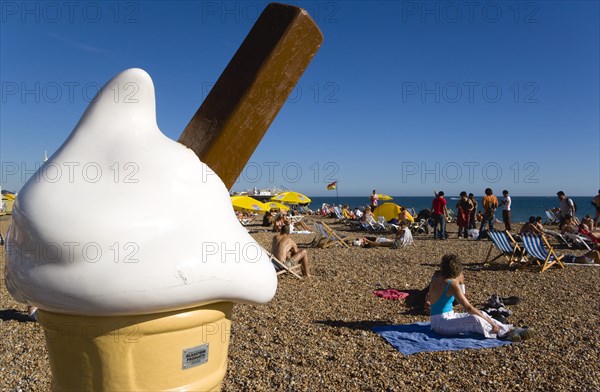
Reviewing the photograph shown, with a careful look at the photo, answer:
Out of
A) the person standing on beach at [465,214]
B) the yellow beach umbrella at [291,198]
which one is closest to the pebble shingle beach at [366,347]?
the person standing on beach at [465,214]

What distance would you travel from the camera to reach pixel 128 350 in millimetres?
1391

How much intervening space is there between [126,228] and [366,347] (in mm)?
3842

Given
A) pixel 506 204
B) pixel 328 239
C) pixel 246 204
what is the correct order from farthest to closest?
1. pixel 246 204
2. pixel 506 204
3. pixel 328 239

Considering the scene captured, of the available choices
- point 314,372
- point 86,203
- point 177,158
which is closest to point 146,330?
point 86,203

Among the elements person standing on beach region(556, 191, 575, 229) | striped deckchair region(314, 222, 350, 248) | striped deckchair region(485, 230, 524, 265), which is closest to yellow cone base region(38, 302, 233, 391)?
striped deckchair region(485, 230, 524, 265)

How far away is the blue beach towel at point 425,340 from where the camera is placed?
457 cm

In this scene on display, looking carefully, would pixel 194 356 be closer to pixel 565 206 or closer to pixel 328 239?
pixel 328 239

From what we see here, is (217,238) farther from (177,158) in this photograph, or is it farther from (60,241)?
(60,241)

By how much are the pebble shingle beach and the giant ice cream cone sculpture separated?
2456mm

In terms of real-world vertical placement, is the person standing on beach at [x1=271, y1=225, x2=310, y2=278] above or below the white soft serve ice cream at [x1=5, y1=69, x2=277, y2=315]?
below

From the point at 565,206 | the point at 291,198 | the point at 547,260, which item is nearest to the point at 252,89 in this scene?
the point at 547,260

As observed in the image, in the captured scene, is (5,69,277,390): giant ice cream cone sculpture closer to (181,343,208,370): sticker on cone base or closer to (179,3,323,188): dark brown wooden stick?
(181,343,208,370): sticker on cone base

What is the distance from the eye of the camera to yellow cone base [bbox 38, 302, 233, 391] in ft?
4.53

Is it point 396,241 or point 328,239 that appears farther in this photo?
point 328,239
